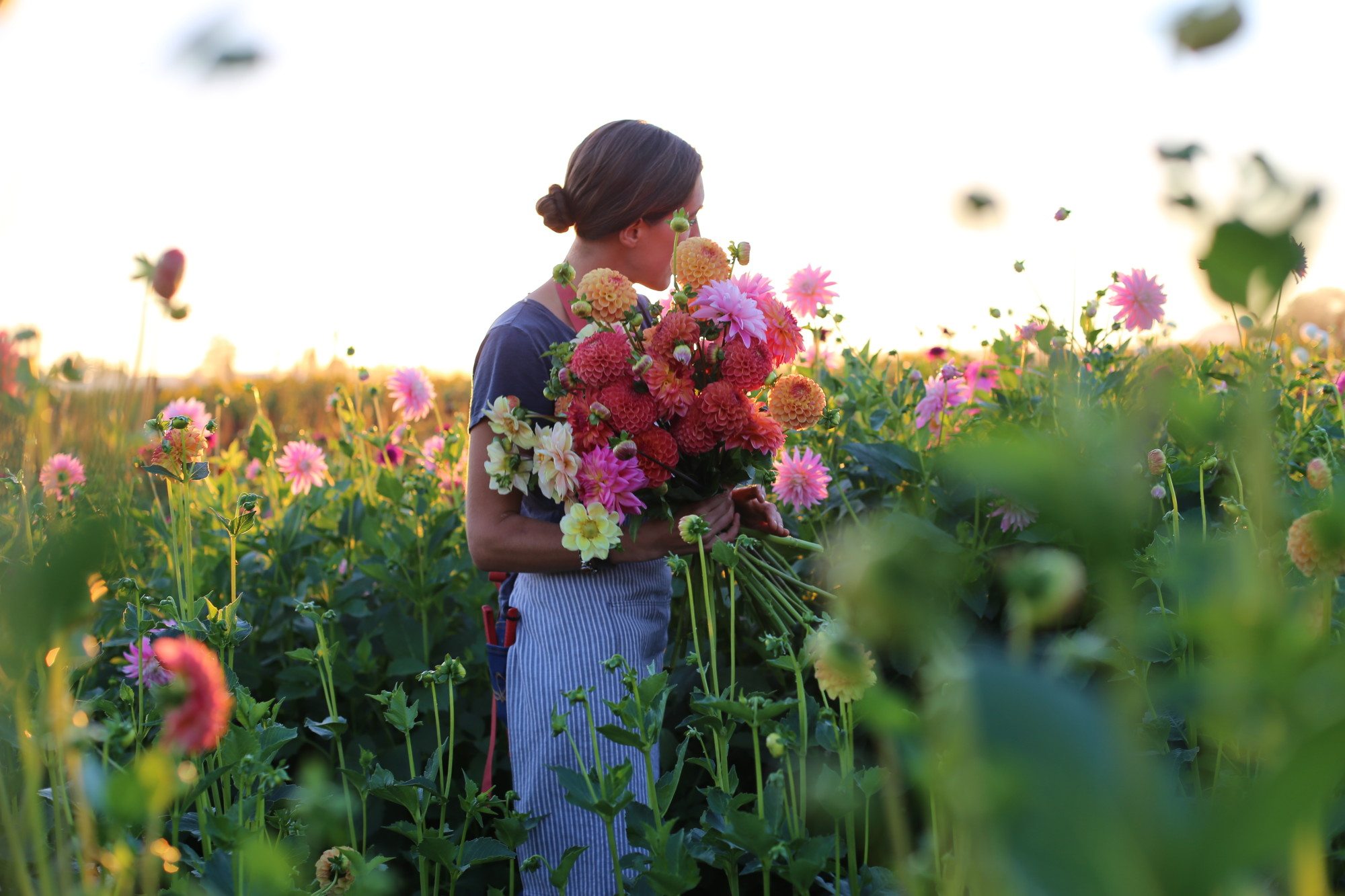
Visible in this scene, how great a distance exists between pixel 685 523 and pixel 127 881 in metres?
0.83

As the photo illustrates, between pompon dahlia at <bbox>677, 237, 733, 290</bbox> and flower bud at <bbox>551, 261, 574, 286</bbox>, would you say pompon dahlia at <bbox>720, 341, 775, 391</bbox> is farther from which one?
flower bud at <bbox>551, 261, 574, 286</bbox>

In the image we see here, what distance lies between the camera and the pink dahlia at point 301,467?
317 centimetres

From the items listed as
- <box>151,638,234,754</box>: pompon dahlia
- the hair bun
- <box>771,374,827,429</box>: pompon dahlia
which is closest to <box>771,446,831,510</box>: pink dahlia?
<box>771,374,827,429</box>: pompon dahlia

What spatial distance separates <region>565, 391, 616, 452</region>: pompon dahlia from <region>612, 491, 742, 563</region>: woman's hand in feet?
0.68

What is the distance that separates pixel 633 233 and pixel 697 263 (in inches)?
14.4

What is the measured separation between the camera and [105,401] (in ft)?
2.38

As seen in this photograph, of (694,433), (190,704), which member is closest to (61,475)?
(190,704)

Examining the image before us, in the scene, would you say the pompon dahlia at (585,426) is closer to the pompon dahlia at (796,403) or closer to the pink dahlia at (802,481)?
→ the pompon dahlia at (796,403)

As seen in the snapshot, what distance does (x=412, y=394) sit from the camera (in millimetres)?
3201

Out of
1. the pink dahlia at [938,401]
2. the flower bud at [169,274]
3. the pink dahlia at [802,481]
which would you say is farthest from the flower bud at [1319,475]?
the flower bud at [169,274]

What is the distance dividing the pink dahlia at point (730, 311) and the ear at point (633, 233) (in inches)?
15.3

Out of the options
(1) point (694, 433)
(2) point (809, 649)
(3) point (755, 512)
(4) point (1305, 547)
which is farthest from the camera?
(3) point (755, 512)

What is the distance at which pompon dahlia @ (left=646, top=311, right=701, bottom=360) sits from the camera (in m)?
1.55

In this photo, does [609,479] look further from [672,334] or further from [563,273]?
[563,273]
